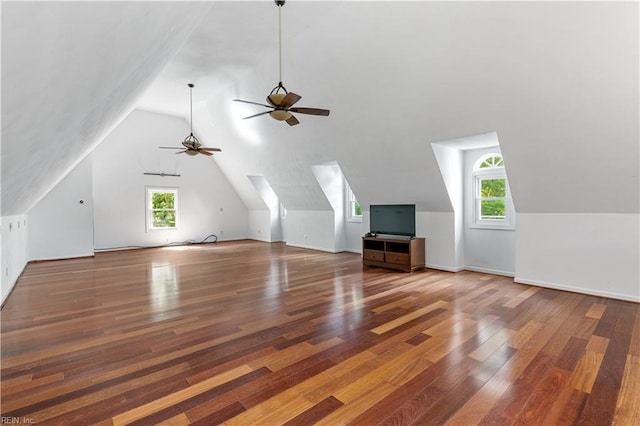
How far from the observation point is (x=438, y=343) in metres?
2.81

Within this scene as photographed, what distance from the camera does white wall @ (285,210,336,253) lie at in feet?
27.7

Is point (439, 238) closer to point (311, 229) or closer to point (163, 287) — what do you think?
point (311, 229)

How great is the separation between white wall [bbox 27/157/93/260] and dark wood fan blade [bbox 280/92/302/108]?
642 centimetres

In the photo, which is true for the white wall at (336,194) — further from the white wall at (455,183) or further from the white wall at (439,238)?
the white wall at (455,183)

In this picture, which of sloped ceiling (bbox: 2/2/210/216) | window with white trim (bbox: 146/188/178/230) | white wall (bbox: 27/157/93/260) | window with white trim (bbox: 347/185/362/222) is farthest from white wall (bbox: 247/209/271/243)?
sloped ceiling (bbox: 2/2/210/216)

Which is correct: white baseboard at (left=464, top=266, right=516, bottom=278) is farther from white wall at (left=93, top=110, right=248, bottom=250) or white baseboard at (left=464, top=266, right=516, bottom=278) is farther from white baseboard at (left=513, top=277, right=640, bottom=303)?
white wall at (left=93, top=110, right=248, bottom=250)

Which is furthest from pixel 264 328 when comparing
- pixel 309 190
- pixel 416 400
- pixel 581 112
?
pixel 309 190

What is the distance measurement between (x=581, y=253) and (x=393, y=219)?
296cm

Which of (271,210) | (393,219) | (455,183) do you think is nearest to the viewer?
(455,183)

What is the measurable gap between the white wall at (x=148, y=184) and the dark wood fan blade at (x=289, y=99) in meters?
7.01

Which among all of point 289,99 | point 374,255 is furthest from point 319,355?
point 374,255

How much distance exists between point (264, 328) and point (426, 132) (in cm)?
373

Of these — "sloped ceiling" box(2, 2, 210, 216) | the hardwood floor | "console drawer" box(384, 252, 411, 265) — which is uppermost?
"sloped ceiling" box(2, 2, 210, 216)

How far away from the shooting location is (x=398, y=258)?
5859 mm
